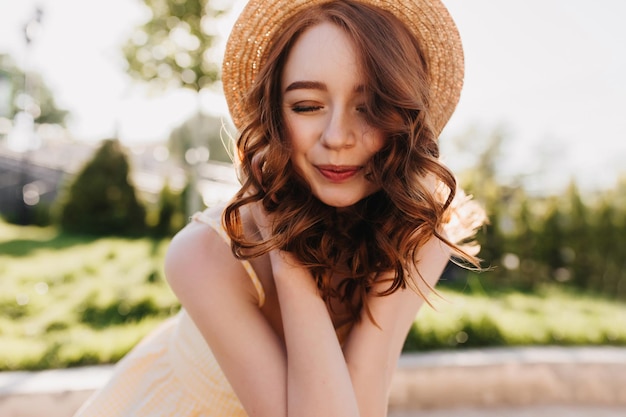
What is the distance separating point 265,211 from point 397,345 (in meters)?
0.74

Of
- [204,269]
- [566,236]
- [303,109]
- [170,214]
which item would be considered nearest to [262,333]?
[204,269]

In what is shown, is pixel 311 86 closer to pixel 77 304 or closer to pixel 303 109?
pixel 303 109

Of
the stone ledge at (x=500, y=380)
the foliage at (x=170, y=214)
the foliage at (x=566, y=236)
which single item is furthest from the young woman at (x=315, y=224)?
the foliage at (x=170, y=214)

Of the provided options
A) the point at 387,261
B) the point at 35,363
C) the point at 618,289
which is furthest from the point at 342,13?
the point at 618,289

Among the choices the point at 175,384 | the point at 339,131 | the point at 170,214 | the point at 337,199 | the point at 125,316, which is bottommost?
the point at 170,214

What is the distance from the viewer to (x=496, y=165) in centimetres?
4116

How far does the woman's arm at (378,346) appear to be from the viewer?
1.72 metres

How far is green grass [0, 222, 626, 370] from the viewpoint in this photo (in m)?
3.56

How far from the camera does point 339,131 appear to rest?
1576mm

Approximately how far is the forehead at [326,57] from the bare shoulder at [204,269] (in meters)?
0.64

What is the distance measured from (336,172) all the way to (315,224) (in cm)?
27

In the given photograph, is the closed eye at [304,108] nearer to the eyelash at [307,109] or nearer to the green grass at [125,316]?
the eyelash at [307,109]

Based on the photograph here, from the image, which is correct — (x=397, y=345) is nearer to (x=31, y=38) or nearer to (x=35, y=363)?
(x=35, y=363)

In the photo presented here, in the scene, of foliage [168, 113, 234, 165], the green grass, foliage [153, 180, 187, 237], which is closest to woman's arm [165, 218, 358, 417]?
the green grass
